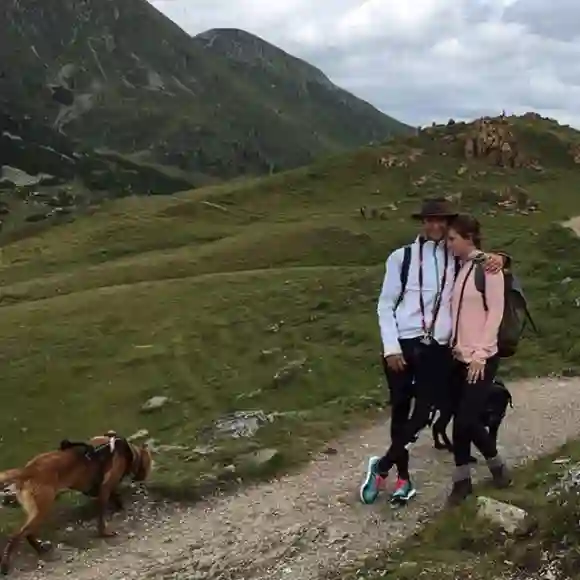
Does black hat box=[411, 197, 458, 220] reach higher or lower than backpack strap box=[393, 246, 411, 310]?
higher

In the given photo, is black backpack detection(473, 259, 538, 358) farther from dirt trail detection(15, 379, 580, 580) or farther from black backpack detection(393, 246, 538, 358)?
dirt trail detection(15, 379, 580, 580)

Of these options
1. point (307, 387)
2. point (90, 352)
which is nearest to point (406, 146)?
point (90, 352)

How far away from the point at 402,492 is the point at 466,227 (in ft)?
11.1

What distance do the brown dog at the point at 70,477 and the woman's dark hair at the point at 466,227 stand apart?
5.39 metres

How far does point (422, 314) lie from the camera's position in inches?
376

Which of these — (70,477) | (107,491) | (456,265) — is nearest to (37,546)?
(70,477)

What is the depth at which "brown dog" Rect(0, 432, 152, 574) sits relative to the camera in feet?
33.7

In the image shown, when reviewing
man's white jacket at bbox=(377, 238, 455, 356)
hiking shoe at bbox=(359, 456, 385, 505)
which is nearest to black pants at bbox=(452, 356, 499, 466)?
man's white jacket at bbox=(377, 238, 455, 356)

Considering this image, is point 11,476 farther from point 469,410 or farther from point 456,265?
point 456,265

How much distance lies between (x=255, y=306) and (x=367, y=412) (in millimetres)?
12217

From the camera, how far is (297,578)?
8914mm

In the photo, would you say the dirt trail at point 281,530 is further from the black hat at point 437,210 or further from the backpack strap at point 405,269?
the black hat at point 437,210

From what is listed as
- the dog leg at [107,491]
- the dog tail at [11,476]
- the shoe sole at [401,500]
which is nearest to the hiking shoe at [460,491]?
the shoe sole at [401,500]

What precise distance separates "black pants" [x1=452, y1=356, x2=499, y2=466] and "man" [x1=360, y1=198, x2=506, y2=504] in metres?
0.20
